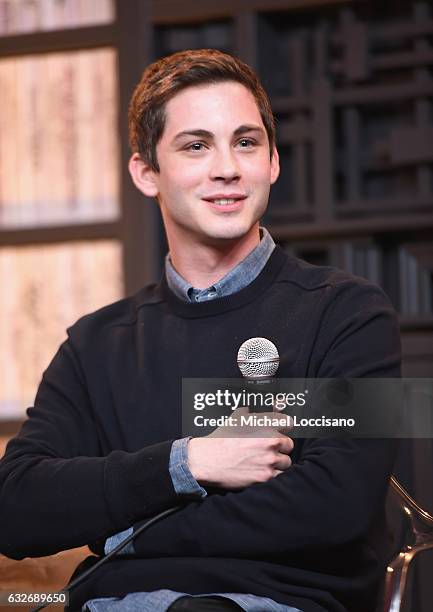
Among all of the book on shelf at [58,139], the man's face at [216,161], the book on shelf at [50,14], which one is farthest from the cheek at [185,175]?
the book on shelf at [50,14]

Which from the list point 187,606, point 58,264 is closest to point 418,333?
point 58,264

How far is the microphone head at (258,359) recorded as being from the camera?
1354 millimetres

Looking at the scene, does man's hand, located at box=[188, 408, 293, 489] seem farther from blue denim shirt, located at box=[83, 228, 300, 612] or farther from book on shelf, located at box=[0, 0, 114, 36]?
book on shelf, located at box=[0, 0, 114, 36]

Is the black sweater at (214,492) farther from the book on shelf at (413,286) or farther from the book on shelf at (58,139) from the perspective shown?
the book on shelf at (58,139)

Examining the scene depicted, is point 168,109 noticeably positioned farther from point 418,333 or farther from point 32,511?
point 418,333

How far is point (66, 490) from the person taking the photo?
4.75 ft

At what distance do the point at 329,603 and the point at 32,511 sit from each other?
436 millimetres

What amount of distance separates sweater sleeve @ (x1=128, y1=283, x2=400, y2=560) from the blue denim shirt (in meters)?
0.03

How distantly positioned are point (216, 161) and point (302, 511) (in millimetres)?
566

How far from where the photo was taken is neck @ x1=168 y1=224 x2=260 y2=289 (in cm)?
167

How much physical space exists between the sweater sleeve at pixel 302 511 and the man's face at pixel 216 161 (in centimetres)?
33

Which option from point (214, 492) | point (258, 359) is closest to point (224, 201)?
point (258, 359)

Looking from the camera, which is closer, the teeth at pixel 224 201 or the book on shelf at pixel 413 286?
the teeth at pixel 224 201

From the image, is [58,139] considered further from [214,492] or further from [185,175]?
[214,492]
